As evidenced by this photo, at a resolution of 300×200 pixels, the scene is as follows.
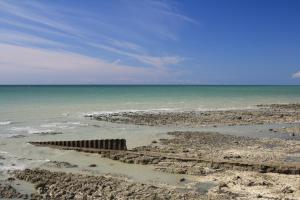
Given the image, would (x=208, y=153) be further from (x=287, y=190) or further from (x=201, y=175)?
(x=287, y=190)

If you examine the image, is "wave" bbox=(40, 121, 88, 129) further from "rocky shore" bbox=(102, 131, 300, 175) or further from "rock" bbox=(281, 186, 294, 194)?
"rock" bbox=(281, 186, 294, 194)

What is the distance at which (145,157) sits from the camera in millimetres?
15945

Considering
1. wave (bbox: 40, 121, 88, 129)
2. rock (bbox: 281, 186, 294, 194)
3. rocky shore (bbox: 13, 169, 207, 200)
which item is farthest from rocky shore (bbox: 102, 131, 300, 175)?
wave (bbox: 40, 121, 88, 129)

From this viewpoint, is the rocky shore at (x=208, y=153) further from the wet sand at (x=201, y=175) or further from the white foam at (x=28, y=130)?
the white foam at (x=28, y=130)

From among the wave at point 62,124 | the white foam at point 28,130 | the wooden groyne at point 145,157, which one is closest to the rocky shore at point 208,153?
the wooden groyne at point 145,157

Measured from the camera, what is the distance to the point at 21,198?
1128 centimetres

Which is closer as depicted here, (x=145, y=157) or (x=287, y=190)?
(x=287, y=190)

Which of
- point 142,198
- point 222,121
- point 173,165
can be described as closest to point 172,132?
point 222,121

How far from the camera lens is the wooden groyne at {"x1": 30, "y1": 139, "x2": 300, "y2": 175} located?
1385 centimetres

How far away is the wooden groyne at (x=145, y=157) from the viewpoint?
1385 centimetres

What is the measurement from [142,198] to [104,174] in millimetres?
3291

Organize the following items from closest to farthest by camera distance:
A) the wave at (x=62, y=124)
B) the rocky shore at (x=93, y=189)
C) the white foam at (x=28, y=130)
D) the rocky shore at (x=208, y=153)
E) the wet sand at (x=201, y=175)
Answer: the rocky shore at (x=93, y=189), the wet sand at (x=201, y=175), the rocky shore at (x=208, y=153), the white foam at (x=28, y=130), the wave at (x=62, y=124)

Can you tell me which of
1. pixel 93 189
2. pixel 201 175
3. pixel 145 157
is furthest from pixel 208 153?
pixel 93 189

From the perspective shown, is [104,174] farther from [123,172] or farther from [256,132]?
[256,132]
